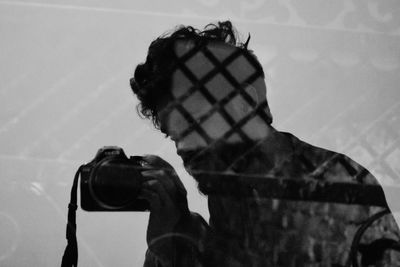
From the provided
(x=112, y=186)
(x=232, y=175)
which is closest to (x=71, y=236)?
(x=112, y=186)

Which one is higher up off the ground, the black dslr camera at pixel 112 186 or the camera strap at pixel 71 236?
the black dslr camera at pixel 112 186

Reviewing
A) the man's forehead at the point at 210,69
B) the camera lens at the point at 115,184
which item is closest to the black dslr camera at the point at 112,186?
the camera lens at the point at 115,184

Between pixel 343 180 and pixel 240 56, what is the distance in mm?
250

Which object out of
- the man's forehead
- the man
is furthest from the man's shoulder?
the man's forehead

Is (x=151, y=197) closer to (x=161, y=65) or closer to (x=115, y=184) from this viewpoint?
(x=115, y=184)

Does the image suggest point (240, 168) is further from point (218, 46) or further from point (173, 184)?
point (218, 46)

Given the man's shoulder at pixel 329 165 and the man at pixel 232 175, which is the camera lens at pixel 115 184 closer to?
the man at pixel 232 175

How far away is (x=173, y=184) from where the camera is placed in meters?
0.44

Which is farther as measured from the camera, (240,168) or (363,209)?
(240,168)

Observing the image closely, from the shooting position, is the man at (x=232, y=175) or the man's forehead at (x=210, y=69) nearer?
the man at (x=232, y=175)

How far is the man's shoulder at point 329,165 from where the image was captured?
40 cm

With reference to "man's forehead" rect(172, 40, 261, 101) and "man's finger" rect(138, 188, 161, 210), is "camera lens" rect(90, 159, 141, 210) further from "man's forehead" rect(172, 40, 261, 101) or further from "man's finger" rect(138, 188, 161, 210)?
"man's forehead" rect(172, 40, 261, 101)

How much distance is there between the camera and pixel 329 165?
0.42 metres

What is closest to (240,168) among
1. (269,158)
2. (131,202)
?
(269,158)
